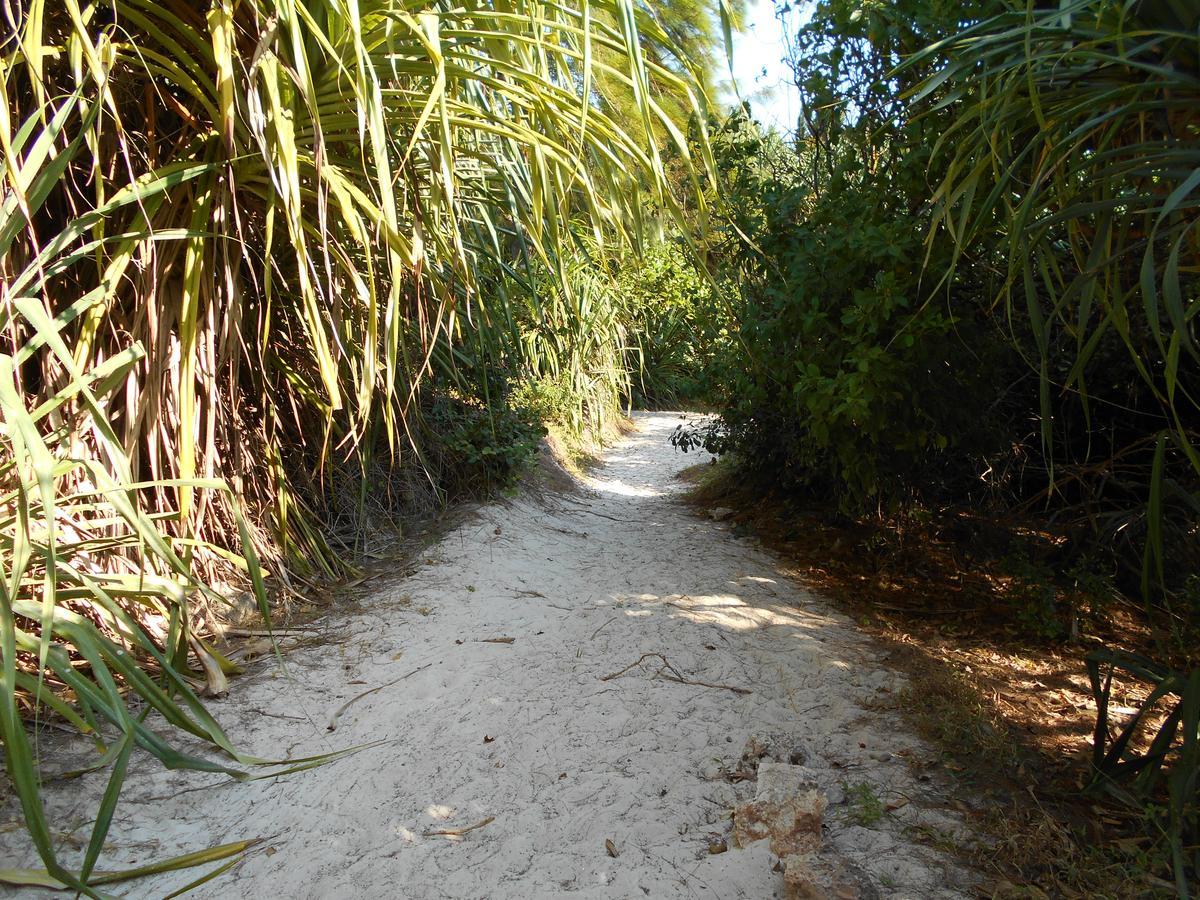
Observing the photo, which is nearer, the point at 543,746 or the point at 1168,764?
the point at 1168,764

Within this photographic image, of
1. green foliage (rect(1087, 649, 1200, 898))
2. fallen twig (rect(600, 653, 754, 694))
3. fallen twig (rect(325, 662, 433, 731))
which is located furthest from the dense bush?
fallen twig (rect(325, 662, 433, 731))

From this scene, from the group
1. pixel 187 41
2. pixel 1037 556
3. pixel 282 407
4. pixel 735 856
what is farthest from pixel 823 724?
pixel 187 41

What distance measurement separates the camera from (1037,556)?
3373 mm

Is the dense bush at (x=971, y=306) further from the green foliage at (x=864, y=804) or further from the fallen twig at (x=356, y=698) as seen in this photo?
the fallen twig at (x=356, y=698)

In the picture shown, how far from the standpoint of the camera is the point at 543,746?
2498mm

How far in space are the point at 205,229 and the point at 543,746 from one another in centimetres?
182

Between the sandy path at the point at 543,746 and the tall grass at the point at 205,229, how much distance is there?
27cm

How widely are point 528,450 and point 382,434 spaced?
122cm

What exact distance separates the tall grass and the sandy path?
0.27 m

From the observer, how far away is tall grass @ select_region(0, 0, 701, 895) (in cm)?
192

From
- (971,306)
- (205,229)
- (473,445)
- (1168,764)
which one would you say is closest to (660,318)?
(473,445)

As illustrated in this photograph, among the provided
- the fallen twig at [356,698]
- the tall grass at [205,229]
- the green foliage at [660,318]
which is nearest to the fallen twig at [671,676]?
the fallen twig at [356,698]

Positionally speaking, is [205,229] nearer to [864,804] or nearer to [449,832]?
[449,832]

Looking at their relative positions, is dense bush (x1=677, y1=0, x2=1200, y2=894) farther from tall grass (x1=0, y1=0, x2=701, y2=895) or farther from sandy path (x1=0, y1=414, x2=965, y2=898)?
tall grass (x1=0, y1=0, x2=701, y2=895)
